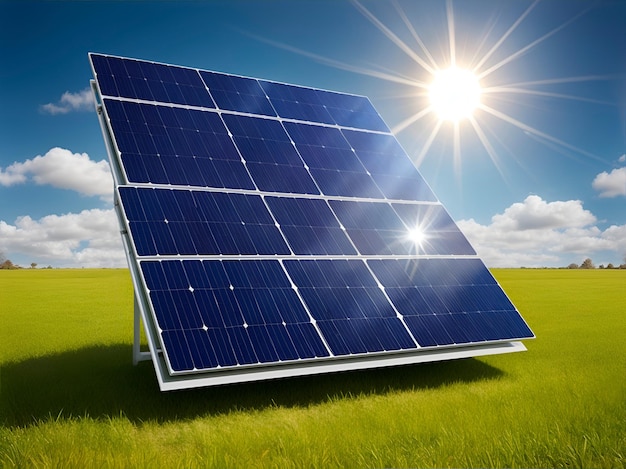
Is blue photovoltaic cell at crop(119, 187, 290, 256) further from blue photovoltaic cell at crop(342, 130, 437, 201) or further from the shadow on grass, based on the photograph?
blue photovoltaic cell at crop(342, 130, 437, 201)

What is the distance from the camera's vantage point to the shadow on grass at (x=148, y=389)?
10.2 metres

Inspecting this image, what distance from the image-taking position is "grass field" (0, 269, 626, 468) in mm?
7934

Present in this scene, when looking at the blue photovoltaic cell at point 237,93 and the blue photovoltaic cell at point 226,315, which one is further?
the blue photovoltaic cell at point 237,93

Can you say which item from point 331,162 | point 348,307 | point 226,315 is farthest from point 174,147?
point 348,307

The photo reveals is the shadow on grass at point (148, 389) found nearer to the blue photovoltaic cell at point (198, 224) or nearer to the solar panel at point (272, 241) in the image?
the solar panel at point (272, 241)

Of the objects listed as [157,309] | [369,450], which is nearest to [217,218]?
[157,309]

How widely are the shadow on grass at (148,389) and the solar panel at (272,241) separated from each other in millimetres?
972

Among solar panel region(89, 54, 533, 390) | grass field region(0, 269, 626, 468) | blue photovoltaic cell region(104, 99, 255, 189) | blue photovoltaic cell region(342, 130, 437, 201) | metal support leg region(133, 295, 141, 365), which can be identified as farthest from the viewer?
blue photovoltaic cell region(342, 130, 437, 201)

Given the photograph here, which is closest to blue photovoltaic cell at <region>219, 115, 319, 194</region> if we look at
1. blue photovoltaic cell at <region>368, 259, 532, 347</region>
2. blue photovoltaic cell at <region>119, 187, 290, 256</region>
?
blue photovoltaic cell at <region>119, 187, 290, 256</region>

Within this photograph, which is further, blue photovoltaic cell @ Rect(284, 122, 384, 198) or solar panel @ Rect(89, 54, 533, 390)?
blue photovoltaic cell @ Rect(284, 122, 384, 198)

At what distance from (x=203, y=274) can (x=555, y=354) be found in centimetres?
1105

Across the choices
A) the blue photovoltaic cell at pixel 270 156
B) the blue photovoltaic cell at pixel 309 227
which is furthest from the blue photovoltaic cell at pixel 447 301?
the blue photovoltaic cell at pixel 270 156

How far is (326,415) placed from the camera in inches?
396

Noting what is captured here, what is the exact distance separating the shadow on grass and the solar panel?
972 millimetres
